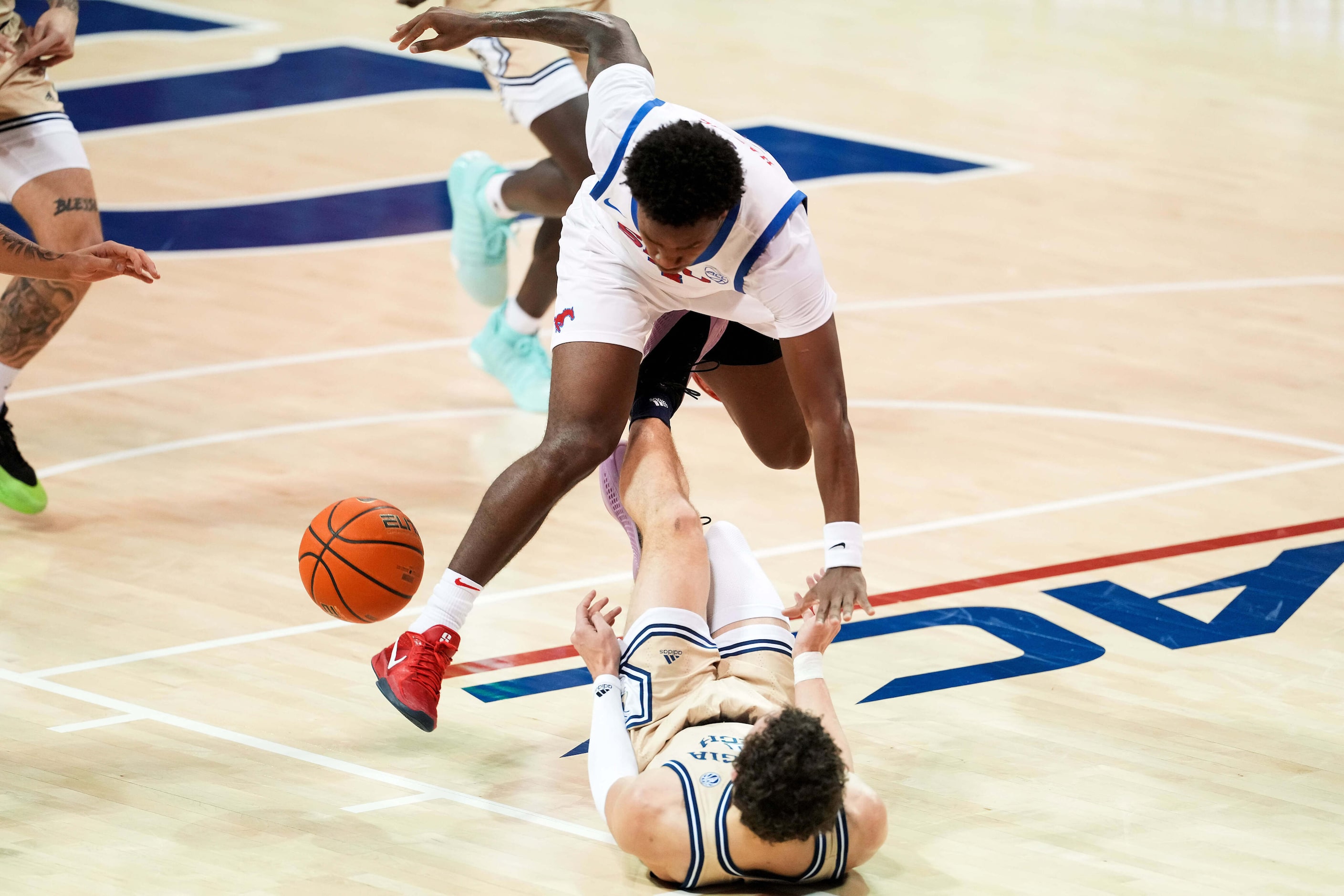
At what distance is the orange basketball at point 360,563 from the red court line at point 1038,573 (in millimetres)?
408

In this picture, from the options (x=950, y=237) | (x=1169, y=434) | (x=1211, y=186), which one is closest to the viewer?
(x=1169, y=434)

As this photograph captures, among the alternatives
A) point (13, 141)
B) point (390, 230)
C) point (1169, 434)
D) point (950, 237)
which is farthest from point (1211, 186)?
point (13, 141)

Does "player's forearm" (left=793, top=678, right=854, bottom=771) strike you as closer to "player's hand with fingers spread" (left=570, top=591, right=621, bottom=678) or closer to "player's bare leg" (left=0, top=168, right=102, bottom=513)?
"player's hand with fingers spread" (left=570, top=591, right=621, bottom=678)

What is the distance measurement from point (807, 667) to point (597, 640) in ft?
1.77

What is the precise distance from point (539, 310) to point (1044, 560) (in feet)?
8.79

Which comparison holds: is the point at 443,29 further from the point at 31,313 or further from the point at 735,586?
the point at 31,313

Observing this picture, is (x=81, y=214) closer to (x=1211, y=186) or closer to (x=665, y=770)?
→ (x=665, y=770)

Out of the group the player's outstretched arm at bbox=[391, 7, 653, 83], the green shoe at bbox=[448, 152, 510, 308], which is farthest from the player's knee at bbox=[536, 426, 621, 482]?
the green shoe at bbox=[448, 152, 510, 308]

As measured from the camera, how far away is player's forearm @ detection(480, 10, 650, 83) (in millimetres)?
5121

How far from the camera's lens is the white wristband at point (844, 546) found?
4.66 m

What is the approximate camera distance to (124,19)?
14648 mm

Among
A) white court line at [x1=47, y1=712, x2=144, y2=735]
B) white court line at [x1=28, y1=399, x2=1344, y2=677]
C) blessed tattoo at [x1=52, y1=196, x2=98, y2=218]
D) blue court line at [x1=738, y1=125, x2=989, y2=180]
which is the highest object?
blessed tattoo at [x1=52, y1=196, x2=98, y2=218]

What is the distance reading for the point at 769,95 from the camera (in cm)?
1266

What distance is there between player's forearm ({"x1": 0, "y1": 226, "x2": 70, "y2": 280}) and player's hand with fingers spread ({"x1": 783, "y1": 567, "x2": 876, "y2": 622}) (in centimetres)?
232
